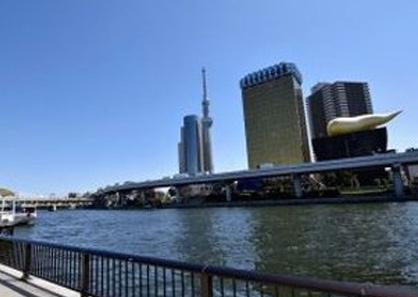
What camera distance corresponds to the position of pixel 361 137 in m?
119

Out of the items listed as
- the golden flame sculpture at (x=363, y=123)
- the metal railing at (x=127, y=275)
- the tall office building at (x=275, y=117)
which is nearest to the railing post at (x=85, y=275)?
the metal railing at (x=127, y=275)

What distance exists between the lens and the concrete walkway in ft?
29.2

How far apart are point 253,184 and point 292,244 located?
11806cm

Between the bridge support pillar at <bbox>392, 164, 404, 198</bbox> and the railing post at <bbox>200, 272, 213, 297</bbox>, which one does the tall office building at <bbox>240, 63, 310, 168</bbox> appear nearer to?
the bridge support pillar at <bbox>392, 164, 404, 198</bbox>

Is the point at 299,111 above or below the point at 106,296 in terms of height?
above

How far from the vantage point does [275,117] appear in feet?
606

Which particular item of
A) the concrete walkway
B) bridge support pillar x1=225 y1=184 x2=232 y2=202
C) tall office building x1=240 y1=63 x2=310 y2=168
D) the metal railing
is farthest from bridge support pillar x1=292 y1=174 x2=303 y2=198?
the concrete walkway

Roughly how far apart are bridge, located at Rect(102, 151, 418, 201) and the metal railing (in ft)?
235

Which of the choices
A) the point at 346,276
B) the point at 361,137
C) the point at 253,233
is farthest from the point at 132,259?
the point at 361,137

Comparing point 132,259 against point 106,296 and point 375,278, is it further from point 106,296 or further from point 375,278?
point 375,278

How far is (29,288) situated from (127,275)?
2.84 meters

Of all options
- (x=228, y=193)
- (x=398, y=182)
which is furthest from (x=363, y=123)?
(x=398, y=182)

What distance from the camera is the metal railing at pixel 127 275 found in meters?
4.19

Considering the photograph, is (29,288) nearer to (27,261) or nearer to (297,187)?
(27,261)
